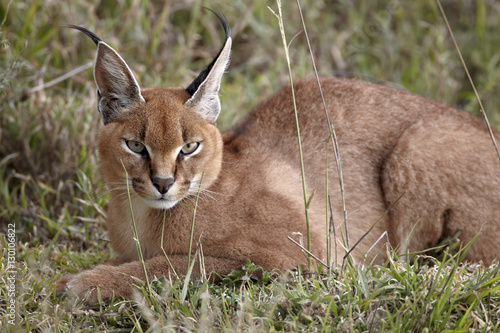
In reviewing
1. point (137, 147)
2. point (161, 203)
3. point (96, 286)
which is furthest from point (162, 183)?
point (96, 286)

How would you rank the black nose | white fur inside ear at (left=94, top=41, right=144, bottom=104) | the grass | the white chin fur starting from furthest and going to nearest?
1. white fur inside ear at (left=94, top=41, right=144, bottom=104)
2. the white chin fur
3. the black nose
4. the grass

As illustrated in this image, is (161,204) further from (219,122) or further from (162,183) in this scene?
(219,122)

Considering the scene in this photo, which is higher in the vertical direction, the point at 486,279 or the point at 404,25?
the point at 404,25

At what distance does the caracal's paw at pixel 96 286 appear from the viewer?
12.2 ft

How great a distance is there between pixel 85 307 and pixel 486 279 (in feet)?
7.42

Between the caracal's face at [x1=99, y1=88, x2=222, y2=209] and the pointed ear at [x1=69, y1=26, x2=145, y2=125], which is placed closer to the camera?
the caracal's face at [x1=99, y1=88, x2=222, y2=209]

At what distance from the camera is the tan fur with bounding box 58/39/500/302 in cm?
390

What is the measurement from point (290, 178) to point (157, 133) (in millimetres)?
1173

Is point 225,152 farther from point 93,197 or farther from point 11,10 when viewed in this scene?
point 11,10

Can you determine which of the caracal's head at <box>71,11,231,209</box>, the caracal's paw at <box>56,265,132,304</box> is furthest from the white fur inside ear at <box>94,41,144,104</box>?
the caracal's paw at <box>56,265,132,304</box>

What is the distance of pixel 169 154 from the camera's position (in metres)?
3.80

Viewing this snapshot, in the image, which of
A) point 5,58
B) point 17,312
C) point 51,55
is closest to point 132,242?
point 17,312

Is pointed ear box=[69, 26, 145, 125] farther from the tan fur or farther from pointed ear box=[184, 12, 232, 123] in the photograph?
pointed ear box=[184, 12, 232, 123]

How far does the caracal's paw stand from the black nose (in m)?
0.59
